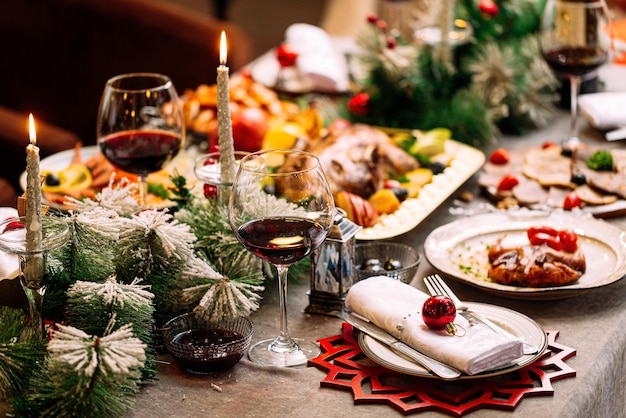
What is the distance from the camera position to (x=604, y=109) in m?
2.15

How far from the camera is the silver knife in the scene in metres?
1.13

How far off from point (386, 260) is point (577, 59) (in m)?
0.76

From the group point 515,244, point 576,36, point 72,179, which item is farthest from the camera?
point 576,36

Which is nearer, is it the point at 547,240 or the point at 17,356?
the point at 17,356

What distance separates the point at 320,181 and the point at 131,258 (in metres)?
0.29

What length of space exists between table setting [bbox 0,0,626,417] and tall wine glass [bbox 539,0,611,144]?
0.22 meters

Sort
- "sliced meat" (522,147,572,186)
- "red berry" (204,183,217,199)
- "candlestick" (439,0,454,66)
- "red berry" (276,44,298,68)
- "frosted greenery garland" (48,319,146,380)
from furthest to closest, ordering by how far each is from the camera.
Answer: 1. "red berry" (276,44,298,68)
2. "candlestick" (439,0,454,66)
3. "sliced meat" (522,147,572,186)
4. "red berry" (204,183,217,199)
5. "frosted greenery garland" (48,319,146,380)

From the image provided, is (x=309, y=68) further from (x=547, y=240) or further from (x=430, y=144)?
(x=547, y=240)

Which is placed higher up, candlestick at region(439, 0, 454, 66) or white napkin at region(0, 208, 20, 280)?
candlestick at region(439, 0, 454, 66)

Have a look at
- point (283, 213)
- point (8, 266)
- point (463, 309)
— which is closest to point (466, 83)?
point (463, 309)

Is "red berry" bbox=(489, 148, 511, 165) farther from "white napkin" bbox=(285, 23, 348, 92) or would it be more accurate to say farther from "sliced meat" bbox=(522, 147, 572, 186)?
"white napkin" bbox=(285, 23, 348, 92)

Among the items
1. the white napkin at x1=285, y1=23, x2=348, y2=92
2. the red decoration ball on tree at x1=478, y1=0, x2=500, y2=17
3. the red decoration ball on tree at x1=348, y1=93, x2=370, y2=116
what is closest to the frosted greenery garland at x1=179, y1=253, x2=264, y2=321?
the red decoration ball on tree at x1=348, y1=93, x2=370, y2=116

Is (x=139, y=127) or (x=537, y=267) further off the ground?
(x=139, y=127)

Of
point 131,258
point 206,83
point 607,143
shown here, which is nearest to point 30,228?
point 131,258
